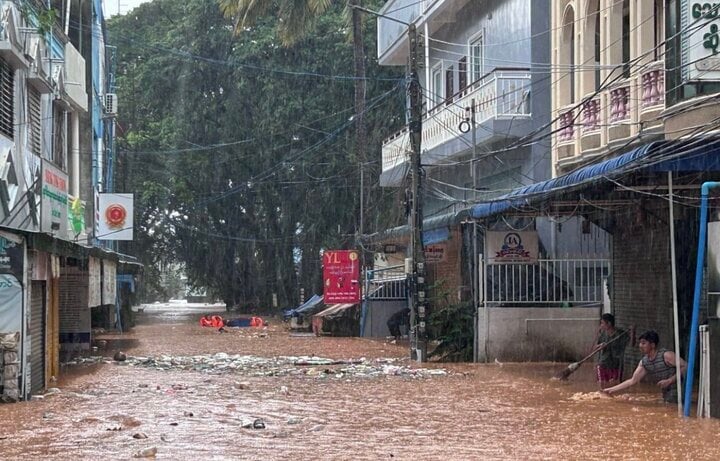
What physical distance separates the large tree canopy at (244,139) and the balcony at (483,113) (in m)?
15.8

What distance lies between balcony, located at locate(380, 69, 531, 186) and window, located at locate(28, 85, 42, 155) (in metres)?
7.70

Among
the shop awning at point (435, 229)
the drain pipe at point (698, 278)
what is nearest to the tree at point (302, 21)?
the shop awning at point (435, 229)

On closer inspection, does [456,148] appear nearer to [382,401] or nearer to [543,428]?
[382,401]

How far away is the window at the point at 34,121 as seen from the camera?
20547 millimetres

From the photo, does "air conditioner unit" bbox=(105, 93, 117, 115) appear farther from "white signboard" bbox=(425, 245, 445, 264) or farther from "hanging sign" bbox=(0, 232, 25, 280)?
"hanging sign" bbox=(0, 232, 25, 280)

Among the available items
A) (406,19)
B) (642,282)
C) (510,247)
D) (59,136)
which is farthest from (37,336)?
(406,19)

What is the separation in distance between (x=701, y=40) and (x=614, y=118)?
622cm

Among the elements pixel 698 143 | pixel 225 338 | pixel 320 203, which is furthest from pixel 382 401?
pixel 320 203

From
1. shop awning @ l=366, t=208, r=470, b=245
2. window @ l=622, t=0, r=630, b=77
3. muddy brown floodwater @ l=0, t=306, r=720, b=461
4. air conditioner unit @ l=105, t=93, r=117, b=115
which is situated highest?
air conditioner unit @ l=105, t=93, r=117, b=115

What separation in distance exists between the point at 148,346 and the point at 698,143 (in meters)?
20.1

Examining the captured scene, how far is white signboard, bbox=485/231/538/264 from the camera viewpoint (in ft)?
70.1

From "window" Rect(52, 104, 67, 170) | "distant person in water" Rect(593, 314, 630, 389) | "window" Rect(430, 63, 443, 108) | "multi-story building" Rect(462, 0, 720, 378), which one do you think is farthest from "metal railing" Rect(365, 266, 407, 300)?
"distant person in water" Rect(593, 314, 630, 389)

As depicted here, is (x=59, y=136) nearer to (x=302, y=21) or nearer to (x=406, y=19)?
(x=406, y=19)

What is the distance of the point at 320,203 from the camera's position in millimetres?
48344
